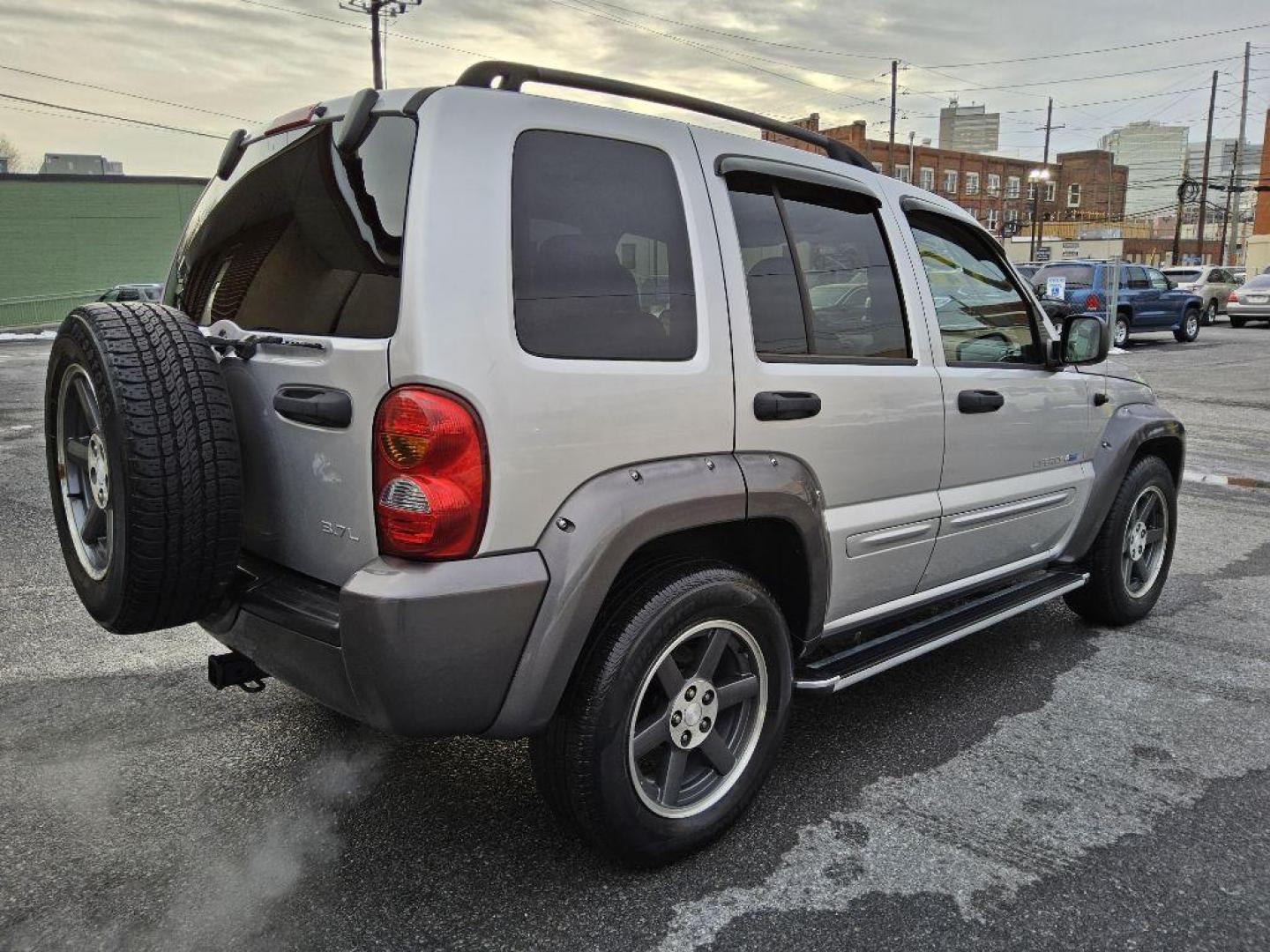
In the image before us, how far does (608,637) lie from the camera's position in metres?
2.37

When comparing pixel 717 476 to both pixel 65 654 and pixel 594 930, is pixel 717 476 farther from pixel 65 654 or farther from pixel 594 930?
pixel 65 654

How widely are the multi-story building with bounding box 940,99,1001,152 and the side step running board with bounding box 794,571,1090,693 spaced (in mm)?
106901

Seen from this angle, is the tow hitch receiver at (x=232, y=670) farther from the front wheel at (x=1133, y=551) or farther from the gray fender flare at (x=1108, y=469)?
the front wheel at (x=1133, y=551)

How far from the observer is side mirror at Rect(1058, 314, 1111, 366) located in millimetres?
3826

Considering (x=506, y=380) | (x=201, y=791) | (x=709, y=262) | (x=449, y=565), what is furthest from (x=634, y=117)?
(x=201, y=791)

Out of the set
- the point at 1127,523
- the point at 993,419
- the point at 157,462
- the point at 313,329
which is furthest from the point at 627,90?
the point at 1127,523

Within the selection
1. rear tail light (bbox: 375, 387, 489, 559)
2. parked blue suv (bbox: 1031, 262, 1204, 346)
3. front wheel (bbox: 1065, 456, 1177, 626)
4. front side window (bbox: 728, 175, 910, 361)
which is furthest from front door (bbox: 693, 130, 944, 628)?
parked blue suv (bbox: 1031, 262, 1204, 346)

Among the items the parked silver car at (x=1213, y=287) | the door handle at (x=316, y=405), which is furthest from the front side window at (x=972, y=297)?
the parked silver car at (x=1213, y=287)

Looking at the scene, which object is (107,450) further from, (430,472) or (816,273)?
(816,273)

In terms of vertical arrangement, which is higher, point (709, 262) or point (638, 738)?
point (709, 262)

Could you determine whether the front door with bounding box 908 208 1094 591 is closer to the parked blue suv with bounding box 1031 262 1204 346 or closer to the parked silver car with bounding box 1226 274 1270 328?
the parked blue suv with bounding box 1031 262 1204 346

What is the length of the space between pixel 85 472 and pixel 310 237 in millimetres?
929

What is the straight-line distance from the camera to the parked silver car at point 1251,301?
24.8 meters

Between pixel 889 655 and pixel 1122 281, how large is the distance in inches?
829
